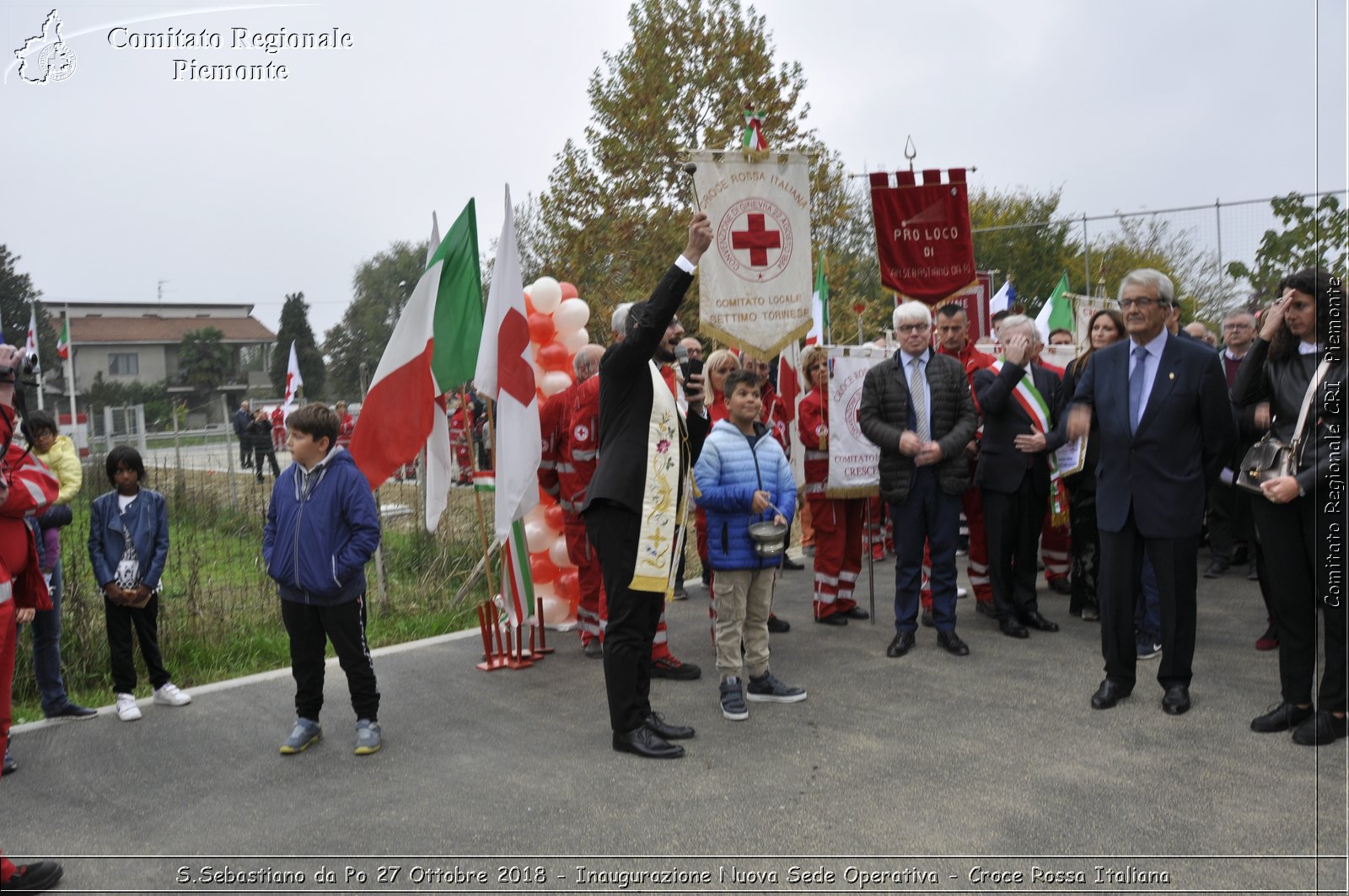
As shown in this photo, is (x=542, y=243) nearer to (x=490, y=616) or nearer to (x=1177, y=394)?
(x=490, y=616)

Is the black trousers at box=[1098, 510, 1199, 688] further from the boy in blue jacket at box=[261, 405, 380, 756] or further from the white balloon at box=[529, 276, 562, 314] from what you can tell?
the white balloon at box=[529, 276, 562, 314]

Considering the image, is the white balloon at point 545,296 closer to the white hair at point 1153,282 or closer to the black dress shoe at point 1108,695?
the white hair at point 1153,282

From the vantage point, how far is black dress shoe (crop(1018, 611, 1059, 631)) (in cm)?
686

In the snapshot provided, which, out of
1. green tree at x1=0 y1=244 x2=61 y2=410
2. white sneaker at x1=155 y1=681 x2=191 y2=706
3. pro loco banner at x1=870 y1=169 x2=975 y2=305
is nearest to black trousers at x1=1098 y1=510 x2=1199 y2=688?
pro loco banner at x1=870 y1=169 x2=975 y2=305

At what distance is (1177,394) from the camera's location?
16.7 feet

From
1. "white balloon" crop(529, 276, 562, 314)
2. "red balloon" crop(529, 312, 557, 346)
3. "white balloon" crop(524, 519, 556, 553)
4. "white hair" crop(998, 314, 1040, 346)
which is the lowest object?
"white balloon" crop(524, 519, 556, 553)

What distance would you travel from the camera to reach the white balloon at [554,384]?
26.0ft

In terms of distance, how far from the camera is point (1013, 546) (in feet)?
22.9

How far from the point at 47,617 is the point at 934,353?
533 cm

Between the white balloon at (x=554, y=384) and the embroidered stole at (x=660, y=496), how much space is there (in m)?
2.84

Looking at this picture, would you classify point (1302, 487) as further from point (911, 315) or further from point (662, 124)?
point (662, 124)

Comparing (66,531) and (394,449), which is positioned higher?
(394,449)

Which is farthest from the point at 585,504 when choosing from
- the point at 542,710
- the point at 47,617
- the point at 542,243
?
the point at 542,243

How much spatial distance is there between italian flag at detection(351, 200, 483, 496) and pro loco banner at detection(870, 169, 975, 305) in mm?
3103
